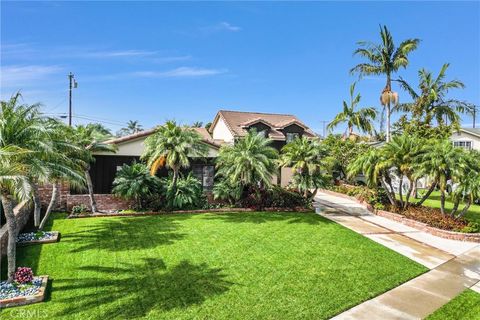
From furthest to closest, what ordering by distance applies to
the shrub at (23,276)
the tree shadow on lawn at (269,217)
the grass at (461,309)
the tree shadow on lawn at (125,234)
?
1. the tree shadow on lawn at (269,217)
2. the tree shadow on lawn at (125,234)
3. the shrub at (23,276)
4. the grass at (461,309)

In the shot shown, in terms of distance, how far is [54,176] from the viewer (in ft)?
39.7

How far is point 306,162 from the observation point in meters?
19.9

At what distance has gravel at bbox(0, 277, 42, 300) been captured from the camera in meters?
8.00

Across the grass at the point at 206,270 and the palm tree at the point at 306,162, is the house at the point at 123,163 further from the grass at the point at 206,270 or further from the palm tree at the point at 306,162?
Result: the grass at the point at 206,270

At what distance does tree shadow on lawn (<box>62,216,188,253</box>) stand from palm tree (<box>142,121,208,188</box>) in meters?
3.20

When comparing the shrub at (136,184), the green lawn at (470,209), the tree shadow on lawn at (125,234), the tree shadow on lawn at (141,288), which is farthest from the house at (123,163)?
the green lawn at (470,209)

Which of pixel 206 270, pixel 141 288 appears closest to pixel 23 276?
pixel 141 288

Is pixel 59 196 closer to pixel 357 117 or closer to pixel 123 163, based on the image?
pixel 123 163

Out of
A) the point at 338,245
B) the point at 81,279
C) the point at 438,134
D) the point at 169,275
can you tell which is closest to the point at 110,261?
the point at 81,279

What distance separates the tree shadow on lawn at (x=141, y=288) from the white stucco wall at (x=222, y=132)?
2016cm

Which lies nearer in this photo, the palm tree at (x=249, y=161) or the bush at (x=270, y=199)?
the palm tree at (x=249, y=161)

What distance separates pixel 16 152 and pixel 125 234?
6.54m

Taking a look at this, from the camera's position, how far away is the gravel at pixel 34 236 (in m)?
12.4

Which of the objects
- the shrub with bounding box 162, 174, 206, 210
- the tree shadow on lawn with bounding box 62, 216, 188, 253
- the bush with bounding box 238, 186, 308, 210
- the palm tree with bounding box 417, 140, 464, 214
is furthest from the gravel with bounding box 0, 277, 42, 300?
the palm tree with bounding box 417, 140, 464, 214
